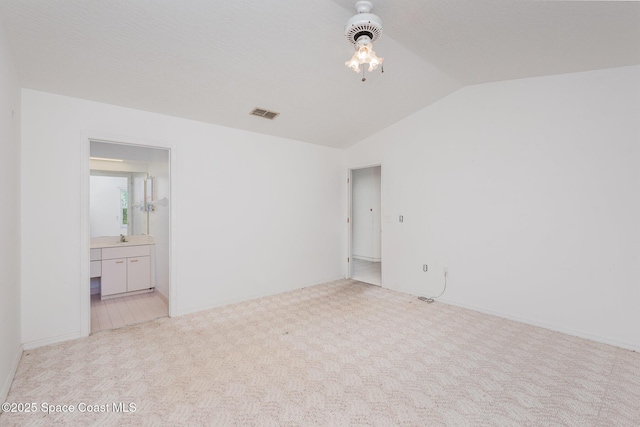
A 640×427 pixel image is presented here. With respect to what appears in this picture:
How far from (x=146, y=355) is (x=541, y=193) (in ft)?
13.8

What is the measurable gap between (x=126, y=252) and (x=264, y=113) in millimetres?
2877

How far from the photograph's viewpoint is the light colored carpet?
6.02ft

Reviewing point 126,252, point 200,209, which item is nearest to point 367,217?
point 200,209

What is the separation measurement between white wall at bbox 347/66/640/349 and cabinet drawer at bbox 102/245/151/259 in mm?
3908

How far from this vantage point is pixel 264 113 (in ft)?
12.0

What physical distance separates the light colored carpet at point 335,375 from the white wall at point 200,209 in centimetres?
49

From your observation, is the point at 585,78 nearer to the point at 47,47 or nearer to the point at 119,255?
the point at 47,47

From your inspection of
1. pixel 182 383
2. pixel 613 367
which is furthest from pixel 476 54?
pixel 182 383

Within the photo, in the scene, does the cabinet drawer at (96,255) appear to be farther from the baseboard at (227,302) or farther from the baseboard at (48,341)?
the baseboard at (227,302)

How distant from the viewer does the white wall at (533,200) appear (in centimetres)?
277

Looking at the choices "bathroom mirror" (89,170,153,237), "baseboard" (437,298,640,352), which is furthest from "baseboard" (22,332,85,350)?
"baseboard" (437,298,640,352)

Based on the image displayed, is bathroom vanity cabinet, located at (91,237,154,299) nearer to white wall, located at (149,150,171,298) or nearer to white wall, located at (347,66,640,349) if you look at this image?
white wall, located at (149,150,171,298)

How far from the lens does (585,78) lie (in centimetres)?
293

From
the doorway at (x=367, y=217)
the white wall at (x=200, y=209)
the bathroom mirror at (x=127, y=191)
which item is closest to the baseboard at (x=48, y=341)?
the white wall at (x=200, y=209)
